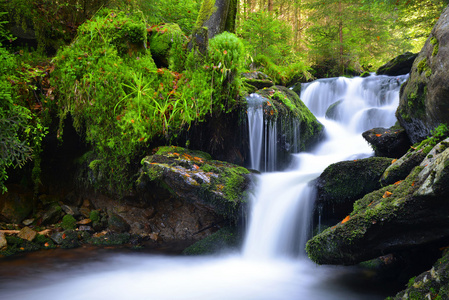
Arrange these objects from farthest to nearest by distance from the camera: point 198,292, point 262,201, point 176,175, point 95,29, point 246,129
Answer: point 246,129, point 95,29, point 262,201, point 176,175, point 198,292

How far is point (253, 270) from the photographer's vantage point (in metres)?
4.29

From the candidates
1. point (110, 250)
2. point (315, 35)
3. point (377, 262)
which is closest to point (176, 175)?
point (110, 250)

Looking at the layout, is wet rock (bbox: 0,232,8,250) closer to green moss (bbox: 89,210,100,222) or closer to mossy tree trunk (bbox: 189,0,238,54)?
green moss (bbox: 89,210,100,222)

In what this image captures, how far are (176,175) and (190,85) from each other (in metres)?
1.66

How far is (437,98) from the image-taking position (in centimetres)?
389

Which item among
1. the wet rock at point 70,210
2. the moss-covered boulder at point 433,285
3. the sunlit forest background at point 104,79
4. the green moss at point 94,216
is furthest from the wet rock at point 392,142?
the wet rock at point 70,210

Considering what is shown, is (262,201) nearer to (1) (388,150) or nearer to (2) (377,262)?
(2) (377,262)

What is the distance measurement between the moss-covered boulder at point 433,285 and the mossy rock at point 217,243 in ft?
9.11

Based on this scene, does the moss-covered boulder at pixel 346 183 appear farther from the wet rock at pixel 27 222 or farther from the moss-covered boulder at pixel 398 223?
the wet rock at pixel 27 222

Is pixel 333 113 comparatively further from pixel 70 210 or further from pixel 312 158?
pixel 70 210

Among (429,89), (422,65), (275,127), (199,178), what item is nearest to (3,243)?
(199,178)

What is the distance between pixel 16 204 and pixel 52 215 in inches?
27.2

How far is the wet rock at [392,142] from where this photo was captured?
16.7ft

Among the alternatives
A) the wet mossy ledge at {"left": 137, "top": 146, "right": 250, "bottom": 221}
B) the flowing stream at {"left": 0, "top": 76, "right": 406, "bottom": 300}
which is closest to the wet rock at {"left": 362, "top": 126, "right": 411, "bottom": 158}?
the flowing stream at {"left": 0, "top": 76, "right": 406, "bottom": 300}
